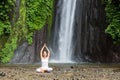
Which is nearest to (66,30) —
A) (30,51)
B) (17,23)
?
(30,51)

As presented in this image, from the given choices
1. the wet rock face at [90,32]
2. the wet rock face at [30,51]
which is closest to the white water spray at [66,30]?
the wet rock face at [90,32]

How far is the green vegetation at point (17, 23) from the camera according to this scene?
23516 mm

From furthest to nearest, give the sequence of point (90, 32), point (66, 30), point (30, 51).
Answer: point (66, 30) < point (90, 32) < point (30, 51)

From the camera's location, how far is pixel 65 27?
27141 mm

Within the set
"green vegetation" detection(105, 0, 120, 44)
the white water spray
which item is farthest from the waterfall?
"green vegetation" detection(105, 0, 120, 44)

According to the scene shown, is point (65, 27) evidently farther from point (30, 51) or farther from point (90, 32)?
point (30, 51)

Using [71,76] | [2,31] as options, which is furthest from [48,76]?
[2,31]

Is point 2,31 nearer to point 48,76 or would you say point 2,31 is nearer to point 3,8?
point 3,8

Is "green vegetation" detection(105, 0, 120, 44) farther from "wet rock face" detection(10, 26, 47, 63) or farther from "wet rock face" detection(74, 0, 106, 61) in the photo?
"wet rock face" detection(10, 26, 47, 63)

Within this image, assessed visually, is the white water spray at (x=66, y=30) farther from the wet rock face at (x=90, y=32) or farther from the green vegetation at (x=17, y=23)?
the green vegetation at (x=17, y=23)

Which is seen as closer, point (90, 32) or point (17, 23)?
point (17, 23)

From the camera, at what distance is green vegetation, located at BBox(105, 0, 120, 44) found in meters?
24.6

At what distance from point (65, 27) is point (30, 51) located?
12.7 ft

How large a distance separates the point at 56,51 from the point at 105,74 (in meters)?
10.1
